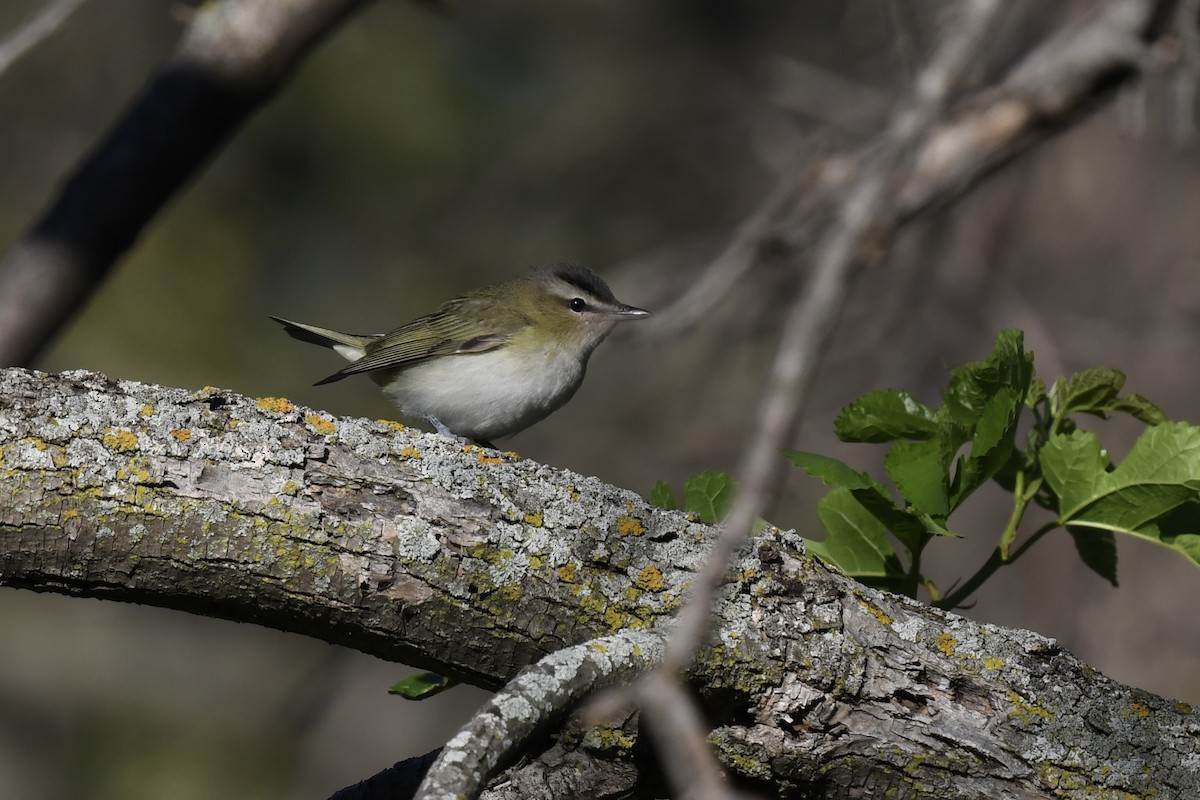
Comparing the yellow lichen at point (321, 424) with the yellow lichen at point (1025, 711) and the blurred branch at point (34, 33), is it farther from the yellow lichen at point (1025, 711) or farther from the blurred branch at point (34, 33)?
the yellow lichen at point (1025, 711)

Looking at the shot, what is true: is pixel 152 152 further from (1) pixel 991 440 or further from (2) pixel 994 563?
(2) pixel 994 563

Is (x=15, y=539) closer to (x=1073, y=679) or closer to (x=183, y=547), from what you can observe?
(x=183, y=547)

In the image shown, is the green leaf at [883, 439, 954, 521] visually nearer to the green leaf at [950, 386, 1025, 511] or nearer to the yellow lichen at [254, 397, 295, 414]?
the green leaf at [950, 386, 1025, 511]

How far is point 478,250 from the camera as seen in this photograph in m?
10.3

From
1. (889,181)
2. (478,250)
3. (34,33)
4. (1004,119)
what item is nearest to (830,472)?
(889,181)

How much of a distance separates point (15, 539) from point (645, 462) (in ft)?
19.1

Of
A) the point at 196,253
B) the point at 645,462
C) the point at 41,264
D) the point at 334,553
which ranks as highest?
the point at 196,253

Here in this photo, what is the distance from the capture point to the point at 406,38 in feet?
36.2

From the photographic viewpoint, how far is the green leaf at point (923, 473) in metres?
2.66

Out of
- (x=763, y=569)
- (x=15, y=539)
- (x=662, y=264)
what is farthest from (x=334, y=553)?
(x=662, y=264)

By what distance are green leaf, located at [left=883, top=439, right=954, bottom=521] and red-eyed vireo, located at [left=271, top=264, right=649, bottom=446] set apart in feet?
7.98

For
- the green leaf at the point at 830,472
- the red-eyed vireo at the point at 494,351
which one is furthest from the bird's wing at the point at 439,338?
the green leaf at the point at 830,472

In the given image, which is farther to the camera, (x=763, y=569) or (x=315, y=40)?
(x=315, y=40)

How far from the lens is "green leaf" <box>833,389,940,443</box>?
2721 millimetres
